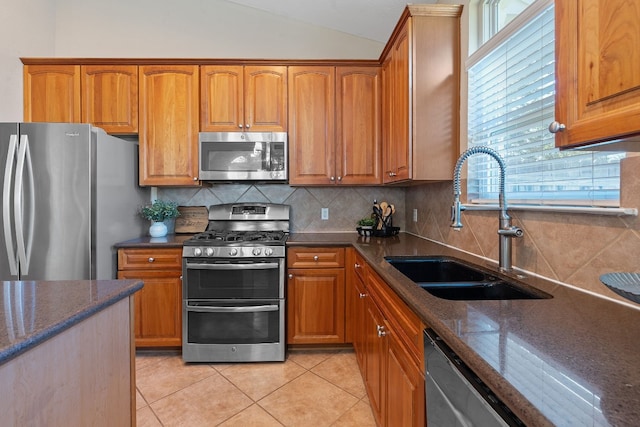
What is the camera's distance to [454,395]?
747 mm

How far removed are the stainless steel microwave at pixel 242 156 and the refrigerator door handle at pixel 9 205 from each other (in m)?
1.20

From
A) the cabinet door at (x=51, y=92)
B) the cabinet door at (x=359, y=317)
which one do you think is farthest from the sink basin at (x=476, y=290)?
the cabinet door at (x=51, y=92)

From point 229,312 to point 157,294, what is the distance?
604 millimetres

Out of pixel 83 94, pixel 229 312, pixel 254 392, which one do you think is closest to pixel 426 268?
pixel 254 392

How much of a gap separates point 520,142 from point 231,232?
2276 millimetres

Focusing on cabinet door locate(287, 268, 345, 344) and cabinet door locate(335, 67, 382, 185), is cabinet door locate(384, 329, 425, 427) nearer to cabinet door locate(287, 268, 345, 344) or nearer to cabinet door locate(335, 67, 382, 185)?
cabinet door locate(287, 268, 345, 344)

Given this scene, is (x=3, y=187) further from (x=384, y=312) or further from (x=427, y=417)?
(x=427, y=417)

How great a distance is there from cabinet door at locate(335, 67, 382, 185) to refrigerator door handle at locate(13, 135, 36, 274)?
2.23m

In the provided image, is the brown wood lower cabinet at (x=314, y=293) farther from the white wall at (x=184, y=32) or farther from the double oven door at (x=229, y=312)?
the white wall at (x=184, y=32)

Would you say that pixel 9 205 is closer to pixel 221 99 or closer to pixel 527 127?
pixel 221 99

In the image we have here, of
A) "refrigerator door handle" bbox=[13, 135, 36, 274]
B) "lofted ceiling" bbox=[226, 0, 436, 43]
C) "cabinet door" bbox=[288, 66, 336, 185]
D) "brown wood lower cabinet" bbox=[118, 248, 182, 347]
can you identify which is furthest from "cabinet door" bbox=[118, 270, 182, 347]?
"lofted ceiling" bbox=[226, 0, 436, 43]

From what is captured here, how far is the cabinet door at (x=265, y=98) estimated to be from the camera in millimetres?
2664

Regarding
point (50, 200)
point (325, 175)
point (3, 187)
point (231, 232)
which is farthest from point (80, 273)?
point (325, 175)

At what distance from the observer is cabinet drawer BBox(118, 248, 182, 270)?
2.39m
